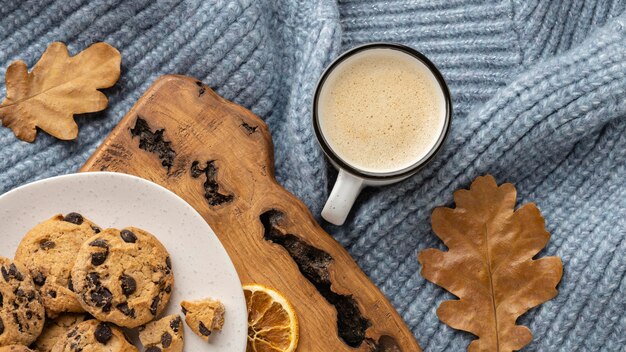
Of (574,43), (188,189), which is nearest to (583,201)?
(574,43)

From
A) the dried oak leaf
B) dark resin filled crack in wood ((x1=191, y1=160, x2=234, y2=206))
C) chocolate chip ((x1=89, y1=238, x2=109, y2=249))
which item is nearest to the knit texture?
the dried oak leaf

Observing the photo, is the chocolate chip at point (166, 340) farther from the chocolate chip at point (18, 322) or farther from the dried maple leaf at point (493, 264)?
the dried maple leaf at point (493, 264)

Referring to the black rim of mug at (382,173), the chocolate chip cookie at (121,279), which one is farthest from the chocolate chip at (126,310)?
the black rim of mug at (382,173)

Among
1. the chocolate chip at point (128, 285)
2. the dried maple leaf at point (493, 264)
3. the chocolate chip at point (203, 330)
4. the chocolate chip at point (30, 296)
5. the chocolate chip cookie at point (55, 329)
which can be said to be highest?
the chocolate chip at point (128, 285)

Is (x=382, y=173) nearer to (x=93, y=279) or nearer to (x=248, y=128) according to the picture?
(x=248, y=128)

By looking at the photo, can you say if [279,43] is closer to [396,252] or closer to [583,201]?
[396,252]
